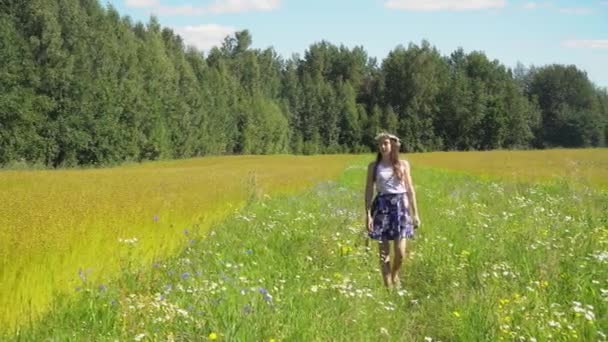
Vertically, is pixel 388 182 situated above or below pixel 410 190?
above

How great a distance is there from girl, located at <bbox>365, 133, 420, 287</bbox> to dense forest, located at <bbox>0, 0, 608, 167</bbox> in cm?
3549

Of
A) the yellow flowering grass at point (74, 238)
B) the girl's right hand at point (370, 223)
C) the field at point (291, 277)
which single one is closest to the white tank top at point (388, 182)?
the girl's right hand at point (370, 223)

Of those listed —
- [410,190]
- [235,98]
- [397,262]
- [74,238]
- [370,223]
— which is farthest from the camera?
[235,98]

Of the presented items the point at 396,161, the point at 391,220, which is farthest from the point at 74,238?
the point at 396,161

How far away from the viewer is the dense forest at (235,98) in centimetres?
4072

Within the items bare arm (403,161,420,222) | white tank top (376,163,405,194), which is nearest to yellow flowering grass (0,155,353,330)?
white tank top (376,163,405,194)

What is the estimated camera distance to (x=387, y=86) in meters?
111

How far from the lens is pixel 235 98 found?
7862 centimetres

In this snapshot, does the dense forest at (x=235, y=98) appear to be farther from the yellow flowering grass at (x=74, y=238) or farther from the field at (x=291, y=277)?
the field at (x=291, y=277)

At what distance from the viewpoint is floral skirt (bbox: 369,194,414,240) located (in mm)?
7570

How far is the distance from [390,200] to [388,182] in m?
0.25

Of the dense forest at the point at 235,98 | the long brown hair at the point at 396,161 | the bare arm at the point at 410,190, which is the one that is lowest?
the bare arm at the point at 410,190

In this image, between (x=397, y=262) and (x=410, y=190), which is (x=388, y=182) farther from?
(x=397, y=262)

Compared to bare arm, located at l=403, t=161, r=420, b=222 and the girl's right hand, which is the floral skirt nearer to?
the girl's right hand
